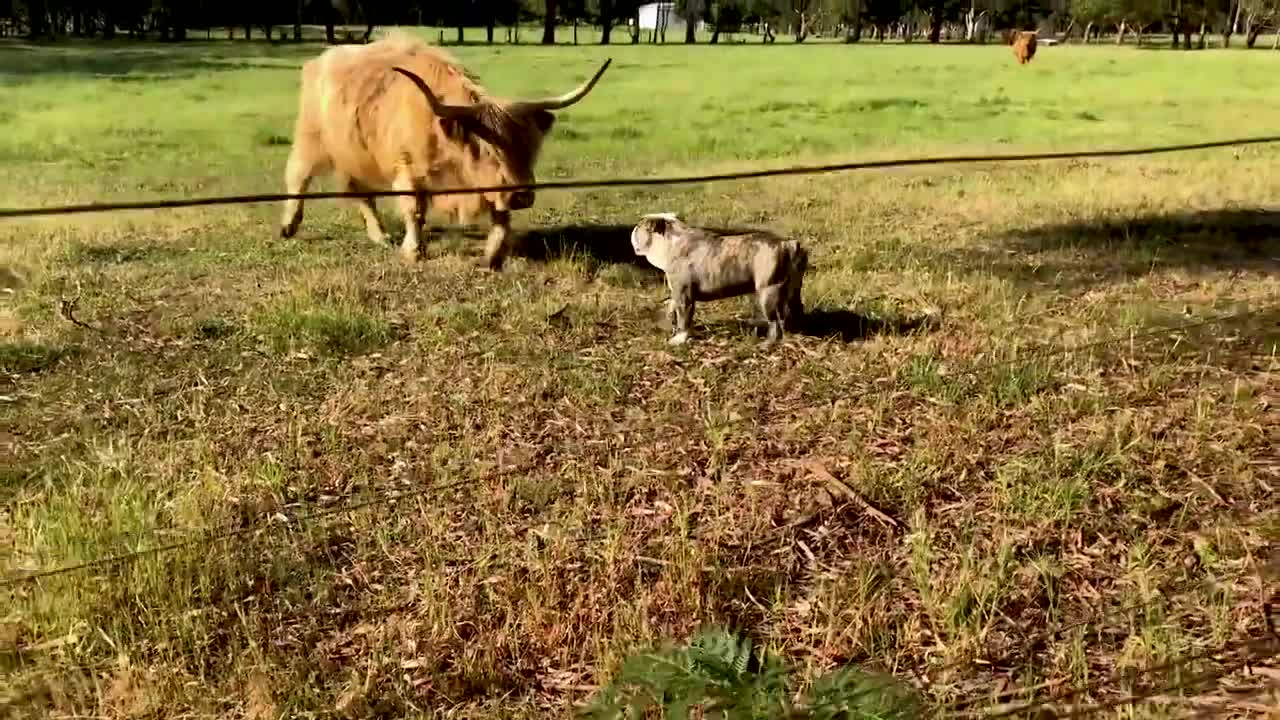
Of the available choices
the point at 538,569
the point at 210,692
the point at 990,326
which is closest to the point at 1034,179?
the point at 990,326

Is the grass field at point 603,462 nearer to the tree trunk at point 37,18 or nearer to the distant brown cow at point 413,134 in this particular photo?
the distant brown cow at point 413,134

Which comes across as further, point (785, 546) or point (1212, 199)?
point (1212, 199)

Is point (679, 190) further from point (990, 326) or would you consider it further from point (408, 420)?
point (408, 420)

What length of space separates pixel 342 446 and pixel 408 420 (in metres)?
0.38

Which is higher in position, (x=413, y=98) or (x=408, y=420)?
(x=413, y=98)

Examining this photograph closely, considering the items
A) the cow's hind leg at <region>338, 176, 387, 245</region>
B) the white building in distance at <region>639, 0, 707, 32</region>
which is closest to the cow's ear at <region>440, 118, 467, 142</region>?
the cow's hind leg at <region>338, 176, 387, 245</region>

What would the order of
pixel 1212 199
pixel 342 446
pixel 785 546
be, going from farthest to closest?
pixel 1212 199, pixel 342 446, pixel 785 546

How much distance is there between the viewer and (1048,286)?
25.4 ft

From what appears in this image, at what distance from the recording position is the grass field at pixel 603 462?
3.34 meters

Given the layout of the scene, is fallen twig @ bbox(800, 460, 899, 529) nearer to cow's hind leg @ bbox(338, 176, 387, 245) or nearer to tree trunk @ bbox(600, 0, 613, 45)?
cow's hind leg @ bbox(338, 176, 387, 245)

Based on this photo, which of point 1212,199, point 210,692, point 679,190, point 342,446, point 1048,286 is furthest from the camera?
point 679,190

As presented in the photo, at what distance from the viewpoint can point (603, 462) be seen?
185 inches

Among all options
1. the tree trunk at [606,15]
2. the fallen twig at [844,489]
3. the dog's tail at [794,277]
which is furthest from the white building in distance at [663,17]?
the fallen twig at [844,489]

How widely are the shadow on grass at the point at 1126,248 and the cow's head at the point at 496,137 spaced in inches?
122
